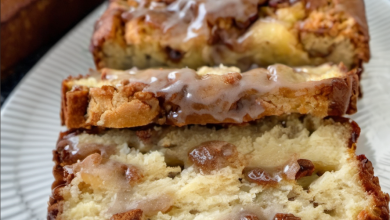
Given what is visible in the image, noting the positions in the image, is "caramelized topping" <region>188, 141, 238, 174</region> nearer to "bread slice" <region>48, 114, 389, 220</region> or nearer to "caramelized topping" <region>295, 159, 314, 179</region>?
"bread slice" <region>48, 114, 389, 220</region>

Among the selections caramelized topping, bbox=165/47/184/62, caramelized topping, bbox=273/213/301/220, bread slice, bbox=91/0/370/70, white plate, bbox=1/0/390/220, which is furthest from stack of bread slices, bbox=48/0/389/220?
white plate, bbox=1/0/390/220

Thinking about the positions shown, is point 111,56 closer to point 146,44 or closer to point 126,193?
point 146,44

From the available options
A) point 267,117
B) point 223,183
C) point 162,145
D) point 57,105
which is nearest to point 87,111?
point 162,145

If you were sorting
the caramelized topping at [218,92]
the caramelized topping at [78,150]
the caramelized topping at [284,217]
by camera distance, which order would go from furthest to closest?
1. the caramelized topping at [78,150]
2. the caramelized topping at [218,92]
3. the caramelized topping at [284,217]

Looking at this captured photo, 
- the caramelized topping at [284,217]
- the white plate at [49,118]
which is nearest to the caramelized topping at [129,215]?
the caramelized topping at [284,217]

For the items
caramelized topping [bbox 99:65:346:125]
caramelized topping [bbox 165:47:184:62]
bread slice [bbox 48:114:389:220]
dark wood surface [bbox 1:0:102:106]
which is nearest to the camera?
bread slice [bbox 48:114:389:220]

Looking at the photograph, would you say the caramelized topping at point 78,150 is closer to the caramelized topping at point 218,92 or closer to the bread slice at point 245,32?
the caramelized topping at point 218,92

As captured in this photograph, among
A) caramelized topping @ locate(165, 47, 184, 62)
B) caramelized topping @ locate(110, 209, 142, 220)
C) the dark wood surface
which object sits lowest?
the dark wood surface
